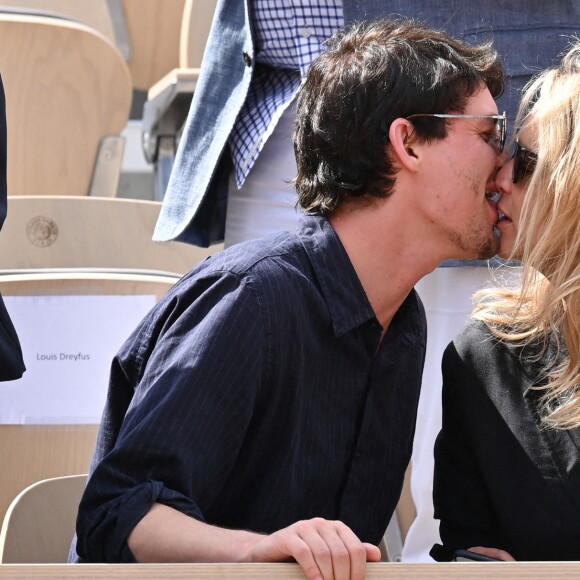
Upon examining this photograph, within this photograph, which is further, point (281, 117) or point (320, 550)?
point (281, 117)

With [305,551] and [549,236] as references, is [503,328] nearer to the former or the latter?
[549,236]

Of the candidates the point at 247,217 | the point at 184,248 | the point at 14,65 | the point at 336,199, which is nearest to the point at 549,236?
the point at 336,199

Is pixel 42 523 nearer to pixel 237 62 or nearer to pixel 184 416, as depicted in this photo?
pixel 184 416

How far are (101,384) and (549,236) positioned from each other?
35.3 inches

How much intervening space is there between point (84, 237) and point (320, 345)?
121cm

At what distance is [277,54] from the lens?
6.93ft

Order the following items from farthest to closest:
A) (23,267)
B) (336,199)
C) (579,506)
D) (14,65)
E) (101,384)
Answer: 1. (14,65)
2. (23,267)
3. (101,384)
4. (336,199)
5. (579,506)

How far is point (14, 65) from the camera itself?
120 inches

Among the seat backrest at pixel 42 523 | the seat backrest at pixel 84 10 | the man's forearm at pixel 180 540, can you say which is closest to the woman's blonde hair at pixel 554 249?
the man's forearm at pixel 180 540

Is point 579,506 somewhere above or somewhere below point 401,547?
above

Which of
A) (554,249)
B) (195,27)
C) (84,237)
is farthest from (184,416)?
(195,27)

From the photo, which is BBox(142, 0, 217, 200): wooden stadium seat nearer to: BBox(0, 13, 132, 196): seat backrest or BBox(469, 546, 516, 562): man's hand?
BBox(0, 13, 132, 196): seat backrest

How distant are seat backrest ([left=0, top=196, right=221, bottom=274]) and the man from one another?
35.7 inches

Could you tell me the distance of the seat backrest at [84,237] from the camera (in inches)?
99.3
